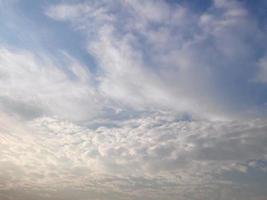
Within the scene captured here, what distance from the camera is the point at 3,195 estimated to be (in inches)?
6270

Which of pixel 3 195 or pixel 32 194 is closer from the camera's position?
pixel 32 194

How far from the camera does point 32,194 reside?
14888cm

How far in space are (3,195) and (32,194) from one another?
24.9 meters
